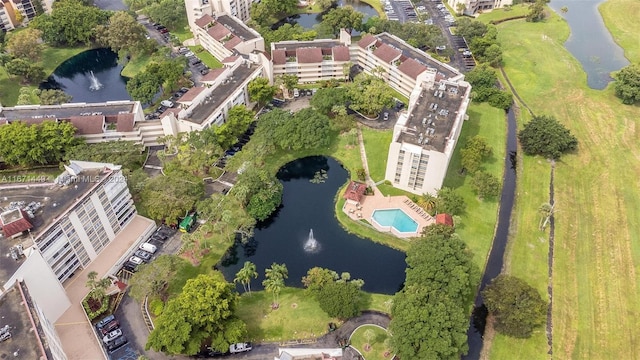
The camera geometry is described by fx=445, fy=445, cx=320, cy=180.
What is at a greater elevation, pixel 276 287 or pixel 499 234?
pixel 276 287

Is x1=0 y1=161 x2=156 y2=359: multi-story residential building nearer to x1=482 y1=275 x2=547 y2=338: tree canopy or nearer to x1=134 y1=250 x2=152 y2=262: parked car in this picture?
x1=134 y1=250 x2=152 y2=262: parked car

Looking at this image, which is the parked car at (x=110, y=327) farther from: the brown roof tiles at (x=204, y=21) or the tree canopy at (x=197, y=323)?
the brown roof tiles at (x=204, y=21)

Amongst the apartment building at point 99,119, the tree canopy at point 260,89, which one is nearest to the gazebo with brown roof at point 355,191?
the tree canopy at point 260,89

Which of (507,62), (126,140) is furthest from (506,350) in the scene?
(507,62)

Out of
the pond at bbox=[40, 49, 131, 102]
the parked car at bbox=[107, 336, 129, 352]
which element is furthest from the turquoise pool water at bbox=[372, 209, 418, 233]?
the pond at bbox=[40, 49, 131, 102]

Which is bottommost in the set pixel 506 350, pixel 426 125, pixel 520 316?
pixel 506 350

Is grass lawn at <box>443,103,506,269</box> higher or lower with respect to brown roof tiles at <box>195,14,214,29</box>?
lower

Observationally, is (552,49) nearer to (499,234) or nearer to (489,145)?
(489,145)
